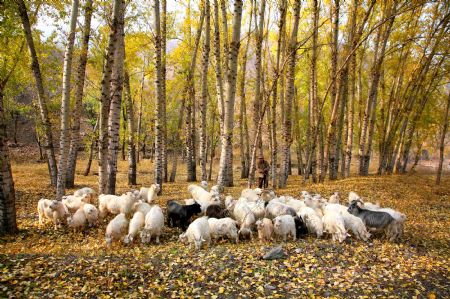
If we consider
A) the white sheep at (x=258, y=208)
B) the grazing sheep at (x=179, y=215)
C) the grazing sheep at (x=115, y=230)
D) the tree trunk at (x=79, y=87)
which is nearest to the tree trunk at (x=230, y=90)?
the white sheep at (x=258, y=208)

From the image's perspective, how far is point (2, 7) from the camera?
7656 millimetres

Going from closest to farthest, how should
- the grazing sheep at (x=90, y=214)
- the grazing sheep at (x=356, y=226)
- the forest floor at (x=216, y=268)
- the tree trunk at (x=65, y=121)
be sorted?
the forest floor at (x=216, y=268) → the grazing sheep at (x=356, y=226) → the grazing sheep at (x=90, y=214) → the tree trunk at (x=65, y=121)

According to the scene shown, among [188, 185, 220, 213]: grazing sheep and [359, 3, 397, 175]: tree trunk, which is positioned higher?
[359, 3, 397, 175]: tree trunk

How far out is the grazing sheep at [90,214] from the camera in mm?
10227

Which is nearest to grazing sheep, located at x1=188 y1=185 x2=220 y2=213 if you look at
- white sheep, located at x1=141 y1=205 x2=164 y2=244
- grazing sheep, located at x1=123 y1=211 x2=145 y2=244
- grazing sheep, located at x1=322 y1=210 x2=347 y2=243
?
white sheep, located at x1=141 y1=205 x2=164 y2=244

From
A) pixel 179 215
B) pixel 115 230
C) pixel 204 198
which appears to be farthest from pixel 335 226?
pixel 115 230

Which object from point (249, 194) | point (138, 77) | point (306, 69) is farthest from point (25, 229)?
point (138, 77)

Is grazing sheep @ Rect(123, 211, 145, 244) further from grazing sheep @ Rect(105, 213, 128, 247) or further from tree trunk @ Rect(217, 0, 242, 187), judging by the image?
tree trunk @ Rect(217, 0, 242, 187)

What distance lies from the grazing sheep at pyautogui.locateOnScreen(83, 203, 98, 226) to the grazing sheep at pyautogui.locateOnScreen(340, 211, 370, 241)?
8.27 metres

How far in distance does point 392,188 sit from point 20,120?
63.0 metres

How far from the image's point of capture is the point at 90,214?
33.7 feet

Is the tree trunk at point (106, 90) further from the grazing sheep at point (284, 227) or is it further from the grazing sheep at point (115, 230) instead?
the grazing sheep at point (284, 227)

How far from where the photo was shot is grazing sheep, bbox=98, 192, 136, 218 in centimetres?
1112

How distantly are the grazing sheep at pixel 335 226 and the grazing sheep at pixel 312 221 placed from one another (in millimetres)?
202
